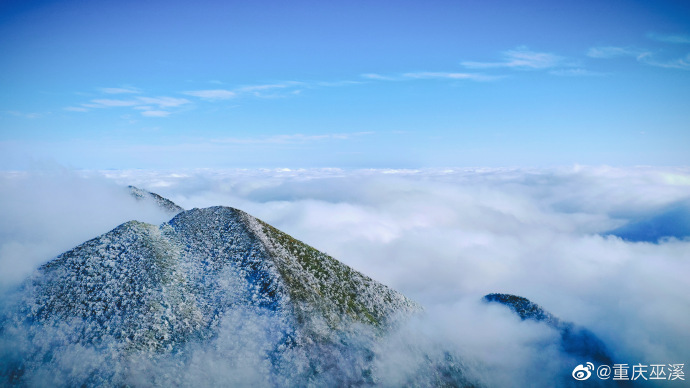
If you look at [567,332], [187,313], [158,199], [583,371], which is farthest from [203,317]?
[567,332]

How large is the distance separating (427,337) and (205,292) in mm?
55556

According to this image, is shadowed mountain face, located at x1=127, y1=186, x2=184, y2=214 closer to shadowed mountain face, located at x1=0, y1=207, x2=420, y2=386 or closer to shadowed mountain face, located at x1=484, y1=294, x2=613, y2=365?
shadowed mountain face, located at x1=0, y1=207, x2=420, y2=386

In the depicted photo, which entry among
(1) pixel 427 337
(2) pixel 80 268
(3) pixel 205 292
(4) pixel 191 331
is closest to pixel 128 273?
(2) pixel 80 268

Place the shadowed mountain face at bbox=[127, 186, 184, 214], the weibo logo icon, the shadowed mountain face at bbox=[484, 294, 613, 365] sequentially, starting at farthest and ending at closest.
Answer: the shadowed mountain face at bbox=[484, 294, 613, 365], the shadowed mountain face at bbox=[127, 186, 184, 214], the weibo logo icon

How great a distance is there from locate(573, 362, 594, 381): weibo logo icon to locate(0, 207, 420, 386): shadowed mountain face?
9921 centimetres

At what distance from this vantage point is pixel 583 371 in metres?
141

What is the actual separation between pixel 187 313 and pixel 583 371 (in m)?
161

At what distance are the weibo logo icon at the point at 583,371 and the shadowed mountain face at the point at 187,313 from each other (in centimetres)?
9921

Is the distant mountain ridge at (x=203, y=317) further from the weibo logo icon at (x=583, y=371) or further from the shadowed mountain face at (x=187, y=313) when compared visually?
the weibo logo icon at (x=583, y=371)

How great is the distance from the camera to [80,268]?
219 ft

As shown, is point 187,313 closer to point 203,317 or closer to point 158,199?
point 203,317

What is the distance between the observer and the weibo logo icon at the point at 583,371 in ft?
435

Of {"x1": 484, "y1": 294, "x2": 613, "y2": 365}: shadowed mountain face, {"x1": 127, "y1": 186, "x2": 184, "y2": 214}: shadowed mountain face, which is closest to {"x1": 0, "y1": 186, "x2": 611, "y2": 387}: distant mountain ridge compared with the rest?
{"x1": 127, "y1": 186, "x2": 184, "y2": 214}: shadowed mountain face

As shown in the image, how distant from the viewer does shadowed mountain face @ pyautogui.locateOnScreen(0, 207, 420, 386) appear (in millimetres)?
50625
